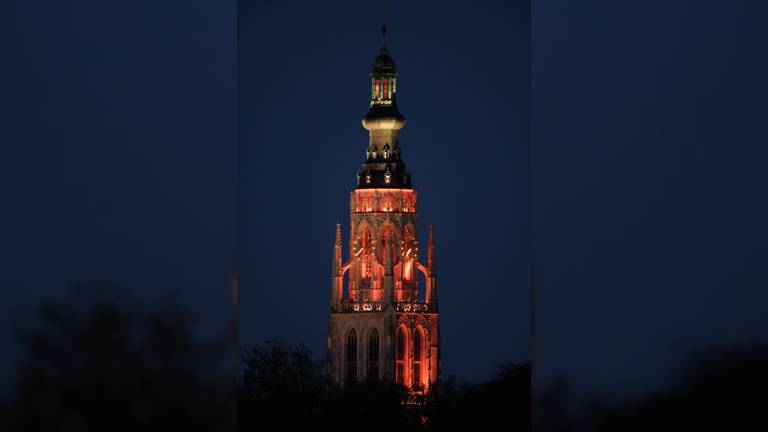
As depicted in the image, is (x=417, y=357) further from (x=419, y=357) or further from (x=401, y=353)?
(x=401, y=353)

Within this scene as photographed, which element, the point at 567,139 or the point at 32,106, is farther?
the point at 567,139

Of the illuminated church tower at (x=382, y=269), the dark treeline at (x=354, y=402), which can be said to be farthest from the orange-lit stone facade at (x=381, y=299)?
the dark treeline at (x=354, y=402)

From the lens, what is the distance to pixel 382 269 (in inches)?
3179

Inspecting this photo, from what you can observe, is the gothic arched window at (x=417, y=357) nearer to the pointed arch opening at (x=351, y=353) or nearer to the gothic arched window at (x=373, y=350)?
the gothic arched window at (x=373, y=350)

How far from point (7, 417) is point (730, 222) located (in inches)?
72.9

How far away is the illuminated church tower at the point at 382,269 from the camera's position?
80.2m

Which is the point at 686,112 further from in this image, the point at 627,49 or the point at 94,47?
the point at 94,47

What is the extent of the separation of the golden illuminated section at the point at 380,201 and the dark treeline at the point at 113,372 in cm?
7518

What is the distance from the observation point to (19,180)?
187 inches

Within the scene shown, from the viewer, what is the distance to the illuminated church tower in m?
80.2

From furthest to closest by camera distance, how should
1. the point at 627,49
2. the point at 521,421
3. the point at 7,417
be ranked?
the point at 521,421, the point at 627,49, the point at 7,417


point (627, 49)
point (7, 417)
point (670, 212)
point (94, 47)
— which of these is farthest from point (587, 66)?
point (7, 417)

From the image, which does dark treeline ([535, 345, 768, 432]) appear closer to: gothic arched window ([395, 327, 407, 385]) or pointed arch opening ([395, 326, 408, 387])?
pointed arch opening ([395, 326, 408, 387])

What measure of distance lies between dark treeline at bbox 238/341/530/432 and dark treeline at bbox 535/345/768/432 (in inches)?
880
